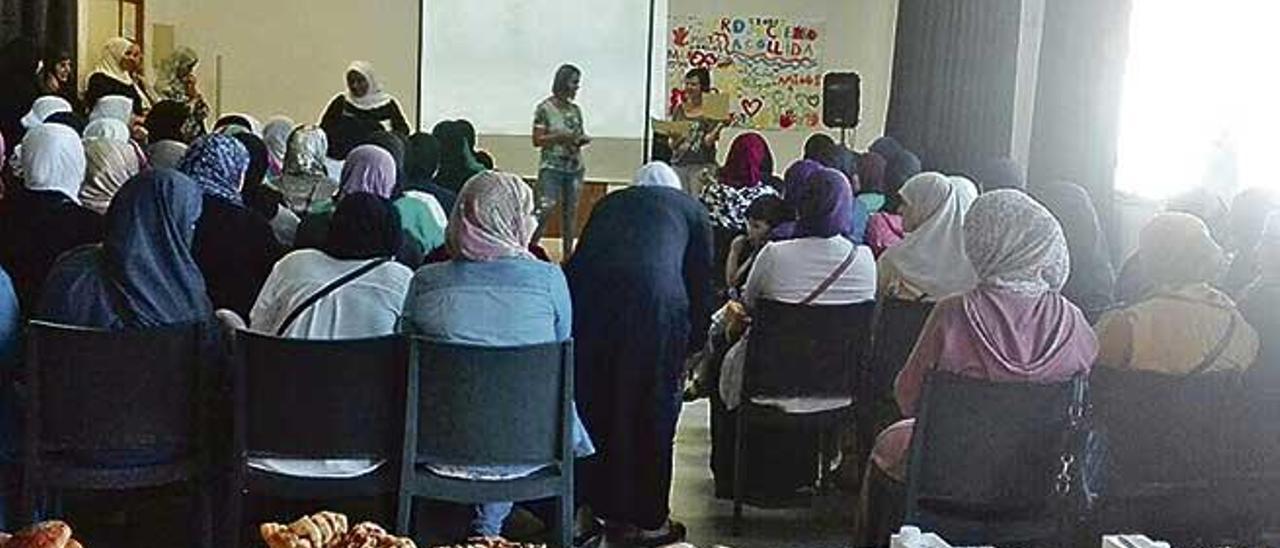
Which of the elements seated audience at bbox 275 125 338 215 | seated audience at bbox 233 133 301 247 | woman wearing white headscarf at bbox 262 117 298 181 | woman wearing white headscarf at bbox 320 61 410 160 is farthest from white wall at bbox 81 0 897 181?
seated audience at bbox 233 133 301 247

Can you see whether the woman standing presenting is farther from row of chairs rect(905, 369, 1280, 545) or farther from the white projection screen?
row of chairs rect(905, 369, 1280, 545)

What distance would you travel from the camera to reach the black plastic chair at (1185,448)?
3.49 meters

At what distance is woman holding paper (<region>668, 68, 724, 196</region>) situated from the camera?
11.3 meters

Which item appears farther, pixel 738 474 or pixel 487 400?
pixel 738 474

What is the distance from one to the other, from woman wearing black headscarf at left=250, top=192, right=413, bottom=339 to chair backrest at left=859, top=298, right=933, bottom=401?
1.45m

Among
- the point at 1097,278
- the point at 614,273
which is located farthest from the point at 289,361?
the point at 1097,278

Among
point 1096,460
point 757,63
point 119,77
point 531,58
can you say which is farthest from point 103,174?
point 757,63

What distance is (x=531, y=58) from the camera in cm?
1202

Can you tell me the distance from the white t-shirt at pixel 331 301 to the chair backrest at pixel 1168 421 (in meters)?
1.61

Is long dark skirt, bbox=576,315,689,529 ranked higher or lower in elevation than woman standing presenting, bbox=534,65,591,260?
lower

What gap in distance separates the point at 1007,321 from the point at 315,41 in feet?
33.4

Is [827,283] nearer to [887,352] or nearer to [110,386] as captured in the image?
[887,352]

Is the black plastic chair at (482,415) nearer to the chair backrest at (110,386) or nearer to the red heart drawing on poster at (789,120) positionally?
the chair backrest at (110,386)

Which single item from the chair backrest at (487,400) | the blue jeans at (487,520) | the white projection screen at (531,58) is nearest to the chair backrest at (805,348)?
the blue jeans at (487,520)
